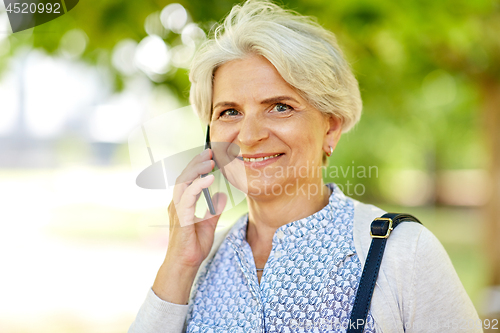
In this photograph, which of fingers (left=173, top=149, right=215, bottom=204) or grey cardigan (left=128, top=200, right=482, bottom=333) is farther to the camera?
fingers (left=173, top=149, right=215, bottom=204)

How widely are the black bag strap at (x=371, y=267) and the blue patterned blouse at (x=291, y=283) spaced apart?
0.05 m

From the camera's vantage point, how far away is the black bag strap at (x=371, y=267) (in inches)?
60.3

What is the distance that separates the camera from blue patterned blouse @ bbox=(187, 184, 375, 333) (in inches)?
64.6

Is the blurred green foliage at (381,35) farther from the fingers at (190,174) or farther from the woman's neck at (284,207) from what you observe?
the fingers at (190,174)

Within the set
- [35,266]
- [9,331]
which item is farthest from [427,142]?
[9,331]

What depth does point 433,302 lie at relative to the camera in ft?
5.06

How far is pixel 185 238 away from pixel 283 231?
42 cm

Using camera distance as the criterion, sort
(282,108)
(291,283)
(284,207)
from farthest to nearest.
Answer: (284,207)
(282,108)
(291,283)

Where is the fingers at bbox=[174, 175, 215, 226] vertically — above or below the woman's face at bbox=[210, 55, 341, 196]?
below

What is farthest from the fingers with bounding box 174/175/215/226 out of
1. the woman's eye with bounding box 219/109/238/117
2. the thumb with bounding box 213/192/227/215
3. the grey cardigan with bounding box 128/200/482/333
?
the grey cardigan with bounding box 128/200/482/333

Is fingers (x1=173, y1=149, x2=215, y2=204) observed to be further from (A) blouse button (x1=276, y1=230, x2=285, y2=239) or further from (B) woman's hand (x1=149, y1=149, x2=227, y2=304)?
(A) blouse button (x1=276, y1=230, x2=285, y2=239)

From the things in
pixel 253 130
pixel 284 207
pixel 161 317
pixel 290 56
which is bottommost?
pixel 161 317

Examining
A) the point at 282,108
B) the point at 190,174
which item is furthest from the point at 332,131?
the point at 190,174

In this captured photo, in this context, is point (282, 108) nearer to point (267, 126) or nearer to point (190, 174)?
point (267, 126)
